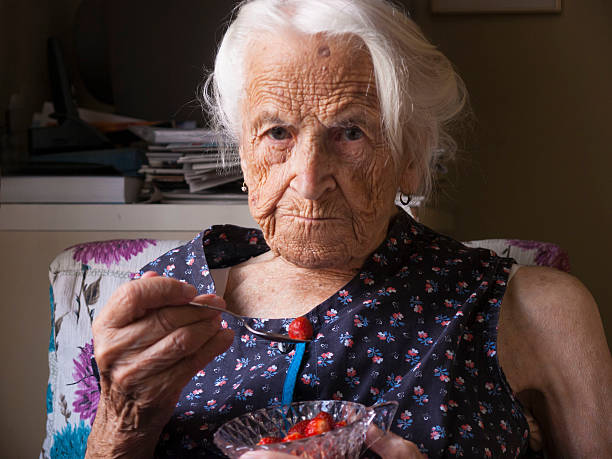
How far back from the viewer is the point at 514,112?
253cm

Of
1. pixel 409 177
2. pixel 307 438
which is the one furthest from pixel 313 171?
pixel 307 438

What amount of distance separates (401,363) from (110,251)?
0.80 meters

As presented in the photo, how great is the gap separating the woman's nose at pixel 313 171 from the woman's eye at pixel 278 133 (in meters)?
0.05

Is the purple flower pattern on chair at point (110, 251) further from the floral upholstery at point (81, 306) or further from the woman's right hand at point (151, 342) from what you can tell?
the woman's right hand at point (151, 342)

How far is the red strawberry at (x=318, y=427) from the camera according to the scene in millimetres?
861

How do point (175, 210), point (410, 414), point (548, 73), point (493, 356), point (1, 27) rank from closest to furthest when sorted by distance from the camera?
point (410, 414) < point (493, 356) < point (175, 210) < point (1, 27) < point (548, 73)

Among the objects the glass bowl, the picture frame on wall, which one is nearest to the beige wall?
the picture frame on wall

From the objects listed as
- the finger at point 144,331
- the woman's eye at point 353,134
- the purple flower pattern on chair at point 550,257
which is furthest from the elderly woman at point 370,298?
the purple flower pattern on chair at point 550,257

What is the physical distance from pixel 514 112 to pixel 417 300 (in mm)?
1502

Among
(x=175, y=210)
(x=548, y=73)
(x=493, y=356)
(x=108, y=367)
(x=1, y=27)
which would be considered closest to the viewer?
(x=108, y=367)

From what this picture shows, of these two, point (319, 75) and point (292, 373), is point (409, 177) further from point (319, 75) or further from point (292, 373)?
point (292, 373)

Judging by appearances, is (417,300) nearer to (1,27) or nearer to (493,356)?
(493,356)

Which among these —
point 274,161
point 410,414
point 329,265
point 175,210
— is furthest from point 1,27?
point 410,414

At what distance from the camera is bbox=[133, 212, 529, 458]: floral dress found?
3.71ft
